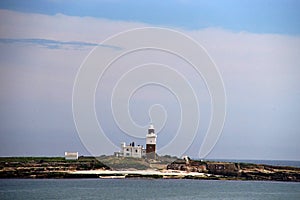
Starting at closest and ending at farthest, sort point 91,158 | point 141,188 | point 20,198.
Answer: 1. point 20,198
2. point 141,188
3. point 91,158

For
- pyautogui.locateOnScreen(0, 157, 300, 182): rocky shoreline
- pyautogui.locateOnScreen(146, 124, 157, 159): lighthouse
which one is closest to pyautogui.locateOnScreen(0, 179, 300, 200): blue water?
pyautogui.locateOnScreen(0, 157, 300, 182): rocky shoreline

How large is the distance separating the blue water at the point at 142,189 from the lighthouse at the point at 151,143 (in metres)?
5.46

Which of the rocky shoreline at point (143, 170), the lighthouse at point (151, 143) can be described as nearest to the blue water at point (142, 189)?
the rocky shoreline at point (143, 170)

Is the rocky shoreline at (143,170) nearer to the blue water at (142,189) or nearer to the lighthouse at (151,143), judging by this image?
the lighthouse at (151,143)

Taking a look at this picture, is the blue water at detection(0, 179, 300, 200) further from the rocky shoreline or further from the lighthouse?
the lighthouse

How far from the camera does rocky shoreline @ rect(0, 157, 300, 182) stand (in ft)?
212

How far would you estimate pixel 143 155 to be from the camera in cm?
6962

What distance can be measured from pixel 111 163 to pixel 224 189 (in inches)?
663

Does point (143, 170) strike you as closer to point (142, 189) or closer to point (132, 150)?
point (132, 150)

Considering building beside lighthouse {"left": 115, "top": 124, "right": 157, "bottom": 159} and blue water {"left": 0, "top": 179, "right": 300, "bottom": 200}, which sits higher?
building beside lighthouse {"left": 115, "top": 124, "right": 157, "bottom": 159}

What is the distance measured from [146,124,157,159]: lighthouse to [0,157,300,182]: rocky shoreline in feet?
2.65

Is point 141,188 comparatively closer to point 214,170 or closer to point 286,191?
point 286,191

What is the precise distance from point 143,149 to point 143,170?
8.32 ft

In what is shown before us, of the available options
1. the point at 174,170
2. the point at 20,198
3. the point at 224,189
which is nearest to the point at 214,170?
the point at 174,170
